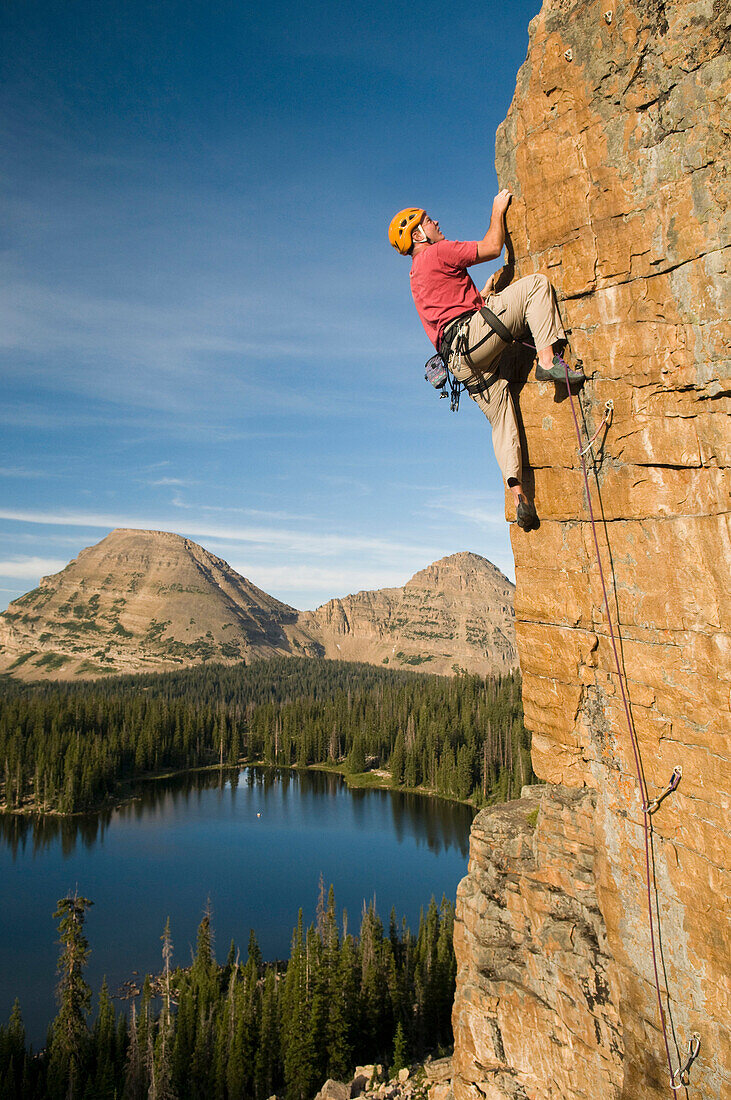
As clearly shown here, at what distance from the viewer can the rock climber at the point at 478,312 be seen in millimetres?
7148

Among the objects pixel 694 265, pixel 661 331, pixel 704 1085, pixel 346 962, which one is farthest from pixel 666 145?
pixel 346 962

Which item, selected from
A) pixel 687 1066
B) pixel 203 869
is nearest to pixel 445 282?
pixel 687 1066

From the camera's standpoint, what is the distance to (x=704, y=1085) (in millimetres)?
5723

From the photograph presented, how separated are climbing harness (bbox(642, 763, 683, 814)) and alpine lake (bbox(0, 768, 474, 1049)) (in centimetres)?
4204

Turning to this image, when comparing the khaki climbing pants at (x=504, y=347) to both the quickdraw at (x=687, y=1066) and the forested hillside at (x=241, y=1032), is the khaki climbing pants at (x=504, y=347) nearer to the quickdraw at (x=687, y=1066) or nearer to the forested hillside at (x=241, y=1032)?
the quickdraw at (x=687, y=1066)

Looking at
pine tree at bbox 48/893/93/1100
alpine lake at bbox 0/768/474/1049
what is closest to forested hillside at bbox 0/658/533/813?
alpine lake at bbox 0/768/474/1049

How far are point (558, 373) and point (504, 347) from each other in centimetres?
85

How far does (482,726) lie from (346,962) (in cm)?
6867

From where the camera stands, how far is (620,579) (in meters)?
6.72

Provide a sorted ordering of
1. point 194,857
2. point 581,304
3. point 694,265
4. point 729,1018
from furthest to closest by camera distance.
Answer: point 194,857, point 581,304, point 694,265, point 729,1018

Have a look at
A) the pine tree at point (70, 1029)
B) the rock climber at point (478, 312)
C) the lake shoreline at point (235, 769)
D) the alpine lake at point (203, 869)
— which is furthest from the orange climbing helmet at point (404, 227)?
the lake shoreline at point (235, 769)

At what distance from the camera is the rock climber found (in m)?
7.15

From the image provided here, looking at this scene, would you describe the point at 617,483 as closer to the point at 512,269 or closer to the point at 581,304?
the point at 581,304

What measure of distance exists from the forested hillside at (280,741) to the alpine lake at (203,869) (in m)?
4.84
